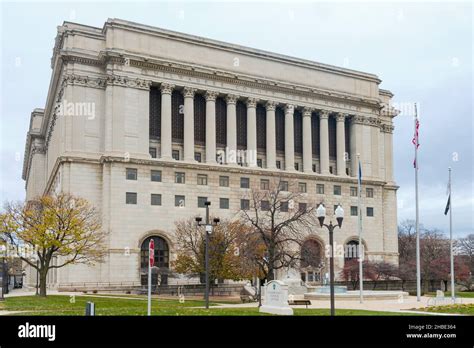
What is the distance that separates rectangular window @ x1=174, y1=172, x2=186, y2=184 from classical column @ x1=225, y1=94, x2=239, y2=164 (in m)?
7.25

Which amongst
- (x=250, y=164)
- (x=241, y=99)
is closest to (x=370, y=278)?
(x=250, y=164)

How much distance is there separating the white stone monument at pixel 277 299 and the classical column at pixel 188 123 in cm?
4229

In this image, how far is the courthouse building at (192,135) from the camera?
66000 mm

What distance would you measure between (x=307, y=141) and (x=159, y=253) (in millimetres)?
26244

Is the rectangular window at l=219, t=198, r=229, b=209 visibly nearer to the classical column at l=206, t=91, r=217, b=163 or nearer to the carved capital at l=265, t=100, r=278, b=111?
the classical column at l=206, t=91, r=217, b=163

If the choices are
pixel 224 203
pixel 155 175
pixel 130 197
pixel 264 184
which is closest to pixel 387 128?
pixel 264 184

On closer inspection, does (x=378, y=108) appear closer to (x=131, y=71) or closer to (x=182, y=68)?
(x=182, y=68)

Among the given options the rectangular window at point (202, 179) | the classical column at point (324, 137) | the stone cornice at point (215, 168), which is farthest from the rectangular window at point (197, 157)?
the classical column at point (324, 137)

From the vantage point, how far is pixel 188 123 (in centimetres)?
7181

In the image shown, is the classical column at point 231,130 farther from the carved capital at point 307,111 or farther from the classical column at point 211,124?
the carved capital at point 307,111

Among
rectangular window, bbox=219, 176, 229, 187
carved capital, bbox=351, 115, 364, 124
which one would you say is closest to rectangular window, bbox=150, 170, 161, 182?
rectangular window, bbox=219, 176, 229, 187

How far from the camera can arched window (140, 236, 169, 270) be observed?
65.7 metres

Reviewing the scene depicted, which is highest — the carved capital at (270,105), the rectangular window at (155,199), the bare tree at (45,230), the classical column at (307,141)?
the carved capital at (270,105)

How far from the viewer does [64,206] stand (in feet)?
167
